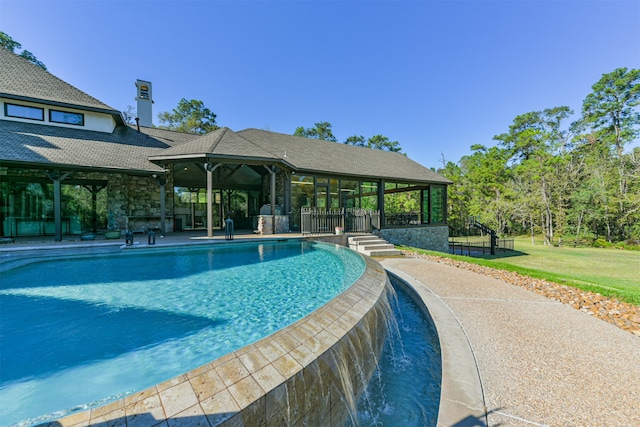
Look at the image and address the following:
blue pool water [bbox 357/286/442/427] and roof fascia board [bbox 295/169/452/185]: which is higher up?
roof fascia board [bbox 295/169/452/185]

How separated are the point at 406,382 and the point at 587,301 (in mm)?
4296

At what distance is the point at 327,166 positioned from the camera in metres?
13.7

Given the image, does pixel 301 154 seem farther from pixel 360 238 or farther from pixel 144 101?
pixel 144 101

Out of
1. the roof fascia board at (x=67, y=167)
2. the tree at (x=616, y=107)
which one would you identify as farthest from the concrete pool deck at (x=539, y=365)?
the tree at (x=616, y=107)

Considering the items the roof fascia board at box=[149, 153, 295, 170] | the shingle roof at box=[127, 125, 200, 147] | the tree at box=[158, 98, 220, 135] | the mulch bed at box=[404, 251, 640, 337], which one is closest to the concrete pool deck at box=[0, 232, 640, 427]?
the mulch bed at box=[404, 251, 640, 337]

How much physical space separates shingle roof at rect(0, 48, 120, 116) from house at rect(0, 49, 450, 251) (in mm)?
40

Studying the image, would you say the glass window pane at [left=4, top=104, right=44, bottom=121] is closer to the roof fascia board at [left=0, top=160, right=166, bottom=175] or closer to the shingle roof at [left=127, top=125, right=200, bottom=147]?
the shingle roof at [left=127, top=125, right=200, bottom=147]

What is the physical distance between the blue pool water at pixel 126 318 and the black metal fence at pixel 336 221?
13.3 feet

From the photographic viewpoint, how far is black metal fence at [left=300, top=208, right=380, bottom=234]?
11141 mm

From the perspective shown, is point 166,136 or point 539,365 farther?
point 166,136

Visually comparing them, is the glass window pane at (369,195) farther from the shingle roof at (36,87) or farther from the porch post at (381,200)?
the shingle roof at (36,87)

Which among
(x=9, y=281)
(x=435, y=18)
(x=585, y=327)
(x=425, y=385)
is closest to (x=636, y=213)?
(x=435, y=18)

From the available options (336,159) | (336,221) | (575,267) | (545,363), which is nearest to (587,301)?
(545,363)

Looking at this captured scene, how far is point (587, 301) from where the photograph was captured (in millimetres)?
4637
